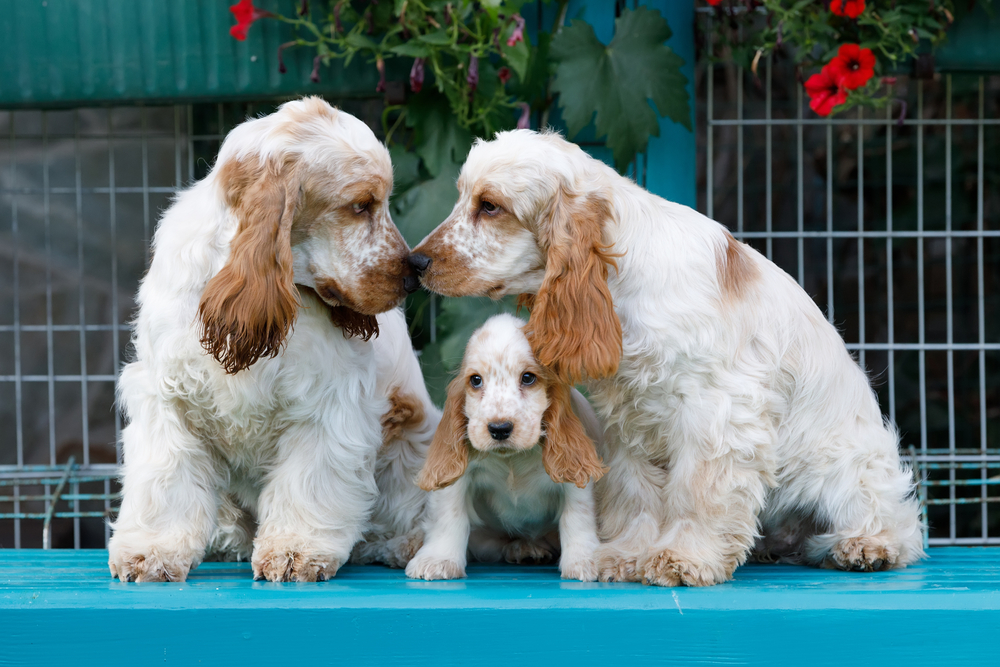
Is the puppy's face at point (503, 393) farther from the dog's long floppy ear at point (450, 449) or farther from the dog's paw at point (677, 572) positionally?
the dog's paw at point (677, 572)

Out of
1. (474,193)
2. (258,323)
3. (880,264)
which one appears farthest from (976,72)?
(258,323)

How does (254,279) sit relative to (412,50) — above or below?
below

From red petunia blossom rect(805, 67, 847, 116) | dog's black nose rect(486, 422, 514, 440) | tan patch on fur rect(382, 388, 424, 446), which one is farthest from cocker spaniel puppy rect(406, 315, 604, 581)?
red petunia blossom rect(805, 67, 847, 116)

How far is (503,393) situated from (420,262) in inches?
15.5

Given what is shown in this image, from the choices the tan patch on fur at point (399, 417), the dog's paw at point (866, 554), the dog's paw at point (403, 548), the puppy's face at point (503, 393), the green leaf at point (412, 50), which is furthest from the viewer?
the green leaf at point (412, 50)

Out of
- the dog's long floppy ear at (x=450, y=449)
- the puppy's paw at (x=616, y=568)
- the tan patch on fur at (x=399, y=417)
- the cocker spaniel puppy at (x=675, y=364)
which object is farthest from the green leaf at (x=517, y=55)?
the puppy's paw at (x=616, y=568)

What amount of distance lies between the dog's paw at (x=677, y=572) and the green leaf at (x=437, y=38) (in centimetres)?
187

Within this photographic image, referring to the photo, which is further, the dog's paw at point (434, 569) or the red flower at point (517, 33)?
the red flower at point (517, 33)

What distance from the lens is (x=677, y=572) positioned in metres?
2.31

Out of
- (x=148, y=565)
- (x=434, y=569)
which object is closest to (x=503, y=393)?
(x=434, y=569)

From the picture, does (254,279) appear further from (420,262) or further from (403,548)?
(403,548)

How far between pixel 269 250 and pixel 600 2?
1975 millimetres

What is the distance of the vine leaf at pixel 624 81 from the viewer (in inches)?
134

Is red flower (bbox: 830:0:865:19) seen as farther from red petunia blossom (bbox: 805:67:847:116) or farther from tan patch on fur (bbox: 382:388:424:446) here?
tan patch on fur (bbox: 382:388:424:446)
